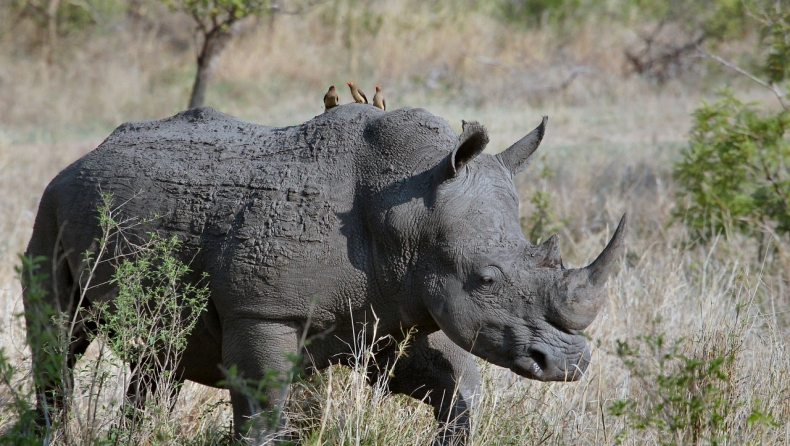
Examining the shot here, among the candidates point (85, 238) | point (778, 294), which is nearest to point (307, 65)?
point (778, 294)

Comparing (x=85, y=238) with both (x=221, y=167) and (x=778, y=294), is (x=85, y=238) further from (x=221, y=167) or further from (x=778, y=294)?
(x=778, y=294)

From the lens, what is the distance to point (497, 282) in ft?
11.4

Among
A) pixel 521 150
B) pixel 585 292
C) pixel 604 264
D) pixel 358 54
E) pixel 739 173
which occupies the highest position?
pixel 358 54

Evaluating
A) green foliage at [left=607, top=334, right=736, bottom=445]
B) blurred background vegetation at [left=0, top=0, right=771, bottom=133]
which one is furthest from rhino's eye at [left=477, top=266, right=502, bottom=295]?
blurred background vegetation at [left=0, top=0, right=771, bottom=133]

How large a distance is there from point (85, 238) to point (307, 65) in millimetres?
13391

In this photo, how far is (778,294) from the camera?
248 inches

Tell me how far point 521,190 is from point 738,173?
247cm

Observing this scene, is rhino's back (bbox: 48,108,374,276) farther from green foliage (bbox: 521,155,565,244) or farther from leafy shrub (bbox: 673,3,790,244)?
leafy shrub (bbox: 673,3,790,244)

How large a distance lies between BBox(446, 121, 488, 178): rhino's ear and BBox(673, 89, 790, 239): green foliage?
160 inches

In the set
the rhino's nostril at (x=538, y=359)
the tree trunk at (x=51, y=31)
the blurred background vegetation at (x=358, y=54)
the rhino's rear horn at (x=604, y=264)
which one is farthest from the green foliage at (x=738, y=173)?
the tree trunk at (x=51, y=31)

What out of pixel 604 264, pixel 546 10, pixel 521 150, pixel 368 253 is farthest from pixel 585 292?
pixel 546 10

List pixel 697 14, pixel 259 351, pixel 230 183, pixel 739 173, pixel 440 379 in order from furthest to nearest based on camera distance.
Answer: pixel 697 14 < pixel 739 173 < pixel 440 379 < pixel 230 183 < pixel 259 351

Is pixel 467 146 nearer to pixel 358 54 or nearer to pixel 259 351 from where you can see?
pixel 259 351

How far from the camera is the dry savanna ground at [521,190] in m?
3.99
